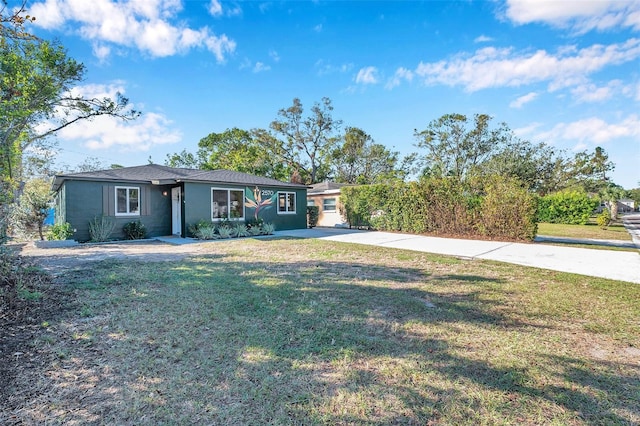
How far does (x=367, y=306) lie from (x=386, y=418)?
7.06ft

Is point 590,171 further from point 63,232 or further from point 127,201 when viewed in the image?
point 63,232

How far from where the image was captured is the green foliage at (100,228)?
11.4 m

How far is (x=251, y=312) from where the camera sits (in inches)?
153

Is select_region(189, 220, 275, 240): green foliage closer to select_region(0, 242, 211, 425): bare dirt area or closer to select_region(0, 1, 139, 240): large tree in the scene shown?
select_region(0, 1, 139, 240): large tree

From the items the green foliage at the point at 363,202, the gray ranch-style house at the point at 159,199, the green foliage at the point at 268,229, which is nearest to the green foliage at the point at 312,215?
the green foliage at the point at 363,202

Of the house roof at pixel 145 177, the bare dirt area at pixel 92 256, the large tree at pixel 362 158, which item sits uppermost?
the large tree at pixel 362 158

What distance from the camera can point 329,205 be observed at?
67.1ft

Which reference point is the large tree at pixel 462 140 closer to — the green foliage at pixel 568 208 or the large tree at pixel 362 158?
the large tree at pixel 362 158

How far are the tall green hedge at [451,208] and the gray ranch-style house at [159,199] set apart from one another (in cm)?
546

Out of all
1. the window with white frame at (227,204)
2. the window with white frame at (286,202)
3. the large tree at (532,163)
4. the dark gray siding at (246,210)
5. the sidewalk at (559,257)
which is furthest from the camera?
the large tree at (532,163)

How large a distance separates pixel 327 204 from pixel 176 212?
9964 millimetres

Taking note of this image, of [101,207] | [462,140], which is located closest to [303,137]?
[462,140]

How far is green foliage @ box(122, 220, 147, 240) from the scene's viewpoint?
40.0 ft

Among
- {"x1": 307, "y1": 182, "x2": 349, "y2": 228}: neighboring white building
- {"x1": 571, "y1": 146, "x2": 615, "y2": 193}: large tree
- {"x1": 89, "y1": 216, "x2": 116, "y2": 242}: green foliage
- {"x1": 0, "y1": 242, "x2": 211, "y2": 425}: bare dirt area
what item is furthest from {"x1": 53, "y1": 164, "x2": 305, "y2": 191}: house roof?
{"x1": 571, "y1": 146, "x2": 615, "y2": 193}: large tree
